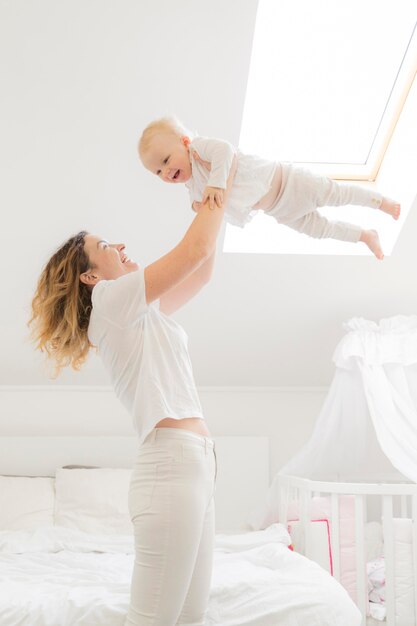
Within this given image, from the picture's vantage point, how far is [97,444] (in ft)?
13.5

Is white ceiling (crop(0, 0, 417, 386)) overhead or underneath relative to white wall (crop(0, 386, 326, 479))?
overhead

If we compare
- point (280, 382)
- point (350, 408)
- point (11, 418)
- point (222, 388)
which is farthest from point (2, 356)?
point (350, 408)

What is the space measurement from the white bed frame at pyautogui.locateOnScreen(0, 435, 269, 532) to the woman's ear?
235 centimetres

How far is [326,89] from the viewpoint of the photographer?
10.6 feet

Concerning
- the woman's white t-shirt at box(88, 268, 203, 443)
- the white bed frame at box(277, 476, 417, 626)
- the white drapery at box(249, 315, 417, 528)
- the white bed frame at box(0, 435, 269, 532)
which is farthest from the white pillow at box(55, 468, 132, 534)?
the woman's white t-shirt at box(88, 268, 203, 443)

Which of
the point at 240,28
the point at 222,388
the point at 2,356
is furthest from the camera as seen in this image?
the point at 222,388

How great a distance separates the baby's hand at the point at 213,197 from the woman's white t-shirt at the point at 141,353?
0.22m

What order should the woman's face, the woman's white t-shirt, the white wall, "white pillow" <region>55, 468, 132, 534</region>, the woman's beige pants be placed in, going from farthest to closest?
the white wall → "white pillow" <region>55, 468, 132, 534</region> → the woman's face → the woman's white t-shirt → the woman's beige pants

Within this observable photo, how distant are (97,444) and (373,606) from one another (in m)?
1.79

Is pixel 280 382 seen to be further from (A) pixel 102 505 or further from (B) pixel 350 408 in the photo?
(A) pixel 102 505

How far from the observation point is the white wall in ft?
13.9

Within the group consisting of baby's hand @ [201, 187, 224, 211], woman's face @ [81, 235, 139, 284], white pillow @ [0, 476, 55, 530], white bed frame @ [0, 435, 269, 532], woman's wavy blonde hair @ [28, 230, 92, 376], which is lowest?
white pillow @ [0, 476, 55, 530]

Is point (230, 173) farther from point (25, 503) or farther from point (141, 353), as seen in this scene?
point (25, 503)

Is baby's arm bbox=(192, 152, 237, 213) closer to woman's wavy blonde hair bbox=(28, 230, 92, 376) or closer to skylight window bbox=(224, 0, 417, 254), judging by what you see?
woman's wavy blonde hair bbox=(28, 230, 92, 376)
